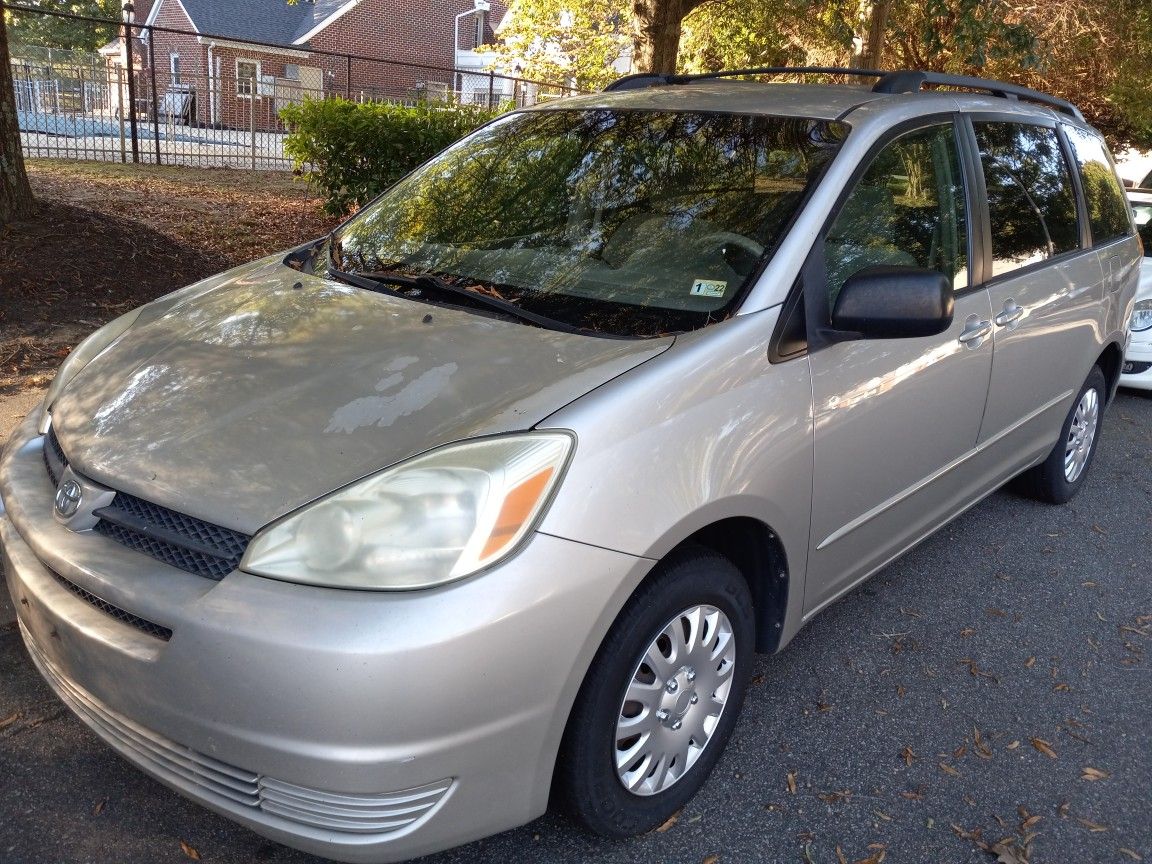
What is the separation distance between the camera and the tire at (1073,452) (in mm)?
4828

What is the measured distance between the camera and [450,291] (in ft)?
9.56

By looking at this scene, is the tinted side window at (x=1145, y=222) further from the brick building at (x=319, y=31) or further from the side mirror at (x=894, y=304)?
the brick building at (x=319, y=31)

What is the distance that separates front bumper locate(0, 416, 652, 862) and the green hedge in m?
7.63

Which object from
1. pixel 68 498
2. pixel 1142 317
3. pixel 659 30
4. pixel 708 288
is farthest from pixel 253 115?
pixel 68 498

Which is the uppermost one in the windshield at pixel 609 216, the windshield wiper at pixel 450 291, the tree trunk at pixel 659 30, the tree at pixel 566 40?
the tree at pixel 566 40

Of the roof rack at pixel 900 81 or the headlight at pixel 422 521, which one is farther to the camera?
the roof rack at pixel 900 81

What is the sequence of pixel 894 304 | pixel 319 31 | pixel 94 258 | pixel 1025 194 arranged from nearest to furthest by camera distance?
pixel 894 304 < pixel 1025 194 < pixel 94 258 < pixel 319 31

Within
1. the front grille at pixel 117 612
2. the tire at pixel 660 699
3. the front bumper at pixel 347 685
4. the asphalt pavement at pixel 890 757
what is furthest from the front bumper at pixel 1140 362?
the front grille at pixel 117 612

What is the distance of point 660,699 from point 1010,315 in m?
2.11

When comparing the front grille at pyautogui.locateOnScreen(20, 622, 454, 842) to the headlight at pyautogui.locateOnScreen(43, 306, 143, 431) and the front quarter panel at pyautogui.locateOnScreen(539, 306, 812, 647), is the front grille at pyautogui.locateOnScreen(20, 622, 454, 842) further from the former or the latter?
the headlight at pyautogui.locateOnScreen(43, 306, 143, 431)

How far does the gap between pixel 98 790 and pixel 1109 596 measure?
375 cm

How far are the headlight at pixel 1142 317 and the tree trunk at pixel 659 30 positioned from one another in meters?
4.74

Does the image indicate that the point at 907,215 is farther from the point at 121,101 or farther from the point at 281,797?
the point at 121,101

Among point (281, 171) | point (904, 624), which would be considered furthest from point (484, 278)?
point (281, 171)
